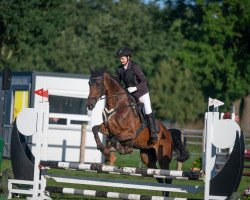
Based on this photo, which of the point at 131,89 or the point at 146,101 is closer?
the point at 131,89

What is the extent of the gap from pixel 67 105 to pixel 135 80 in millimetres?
13527

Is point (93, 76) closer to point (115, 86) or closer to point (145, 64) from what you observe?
point (115, 86)

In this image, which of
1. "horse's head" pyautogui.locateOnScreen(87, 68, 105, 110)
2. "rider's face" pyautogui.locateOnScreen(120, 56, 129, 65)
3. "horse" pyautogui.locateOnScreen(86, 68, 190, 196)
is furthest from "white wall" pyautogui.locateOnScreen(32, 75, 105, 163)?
"horse's head" pyautogui.locateOnScreen(87, 68, 105, 110)

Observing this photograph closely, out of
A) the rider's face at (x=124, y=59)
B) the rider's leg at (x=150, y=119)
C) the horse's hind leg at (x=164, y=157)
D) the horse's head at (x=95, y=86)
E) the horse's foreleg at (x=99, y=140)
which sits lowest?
the horse's hind leg at (x=164, y=157)

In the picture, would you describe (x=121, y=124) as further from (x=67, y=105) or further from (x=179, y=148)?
(x=67, y=105)

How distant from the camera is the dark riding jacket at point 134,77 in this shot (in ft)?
52.2

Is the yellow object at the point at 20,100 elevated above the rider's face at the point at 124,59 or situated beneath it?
situated beneath

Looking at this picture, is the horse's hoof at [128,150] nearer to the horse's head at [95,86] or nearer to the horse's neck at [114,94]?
the horse's neck at [114,94]

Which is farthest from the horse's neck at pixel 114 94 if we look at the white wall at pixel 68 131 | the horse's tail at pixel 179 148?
the white wall at pixel 68 131

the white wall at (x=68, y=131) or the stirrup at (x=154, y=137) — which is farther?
the white wall at (x=68, y=131)

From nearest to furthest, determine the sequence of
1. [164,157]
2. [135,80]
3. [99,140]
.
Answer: [99,140], [135,80], [164,157]

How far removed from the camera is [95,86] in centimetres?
1522

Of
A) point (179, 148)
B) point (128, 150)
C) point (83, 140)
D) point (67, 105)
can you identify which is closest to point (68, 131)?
point (67, 105)

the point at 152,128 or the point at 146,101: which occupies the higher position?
the point at 146,101
